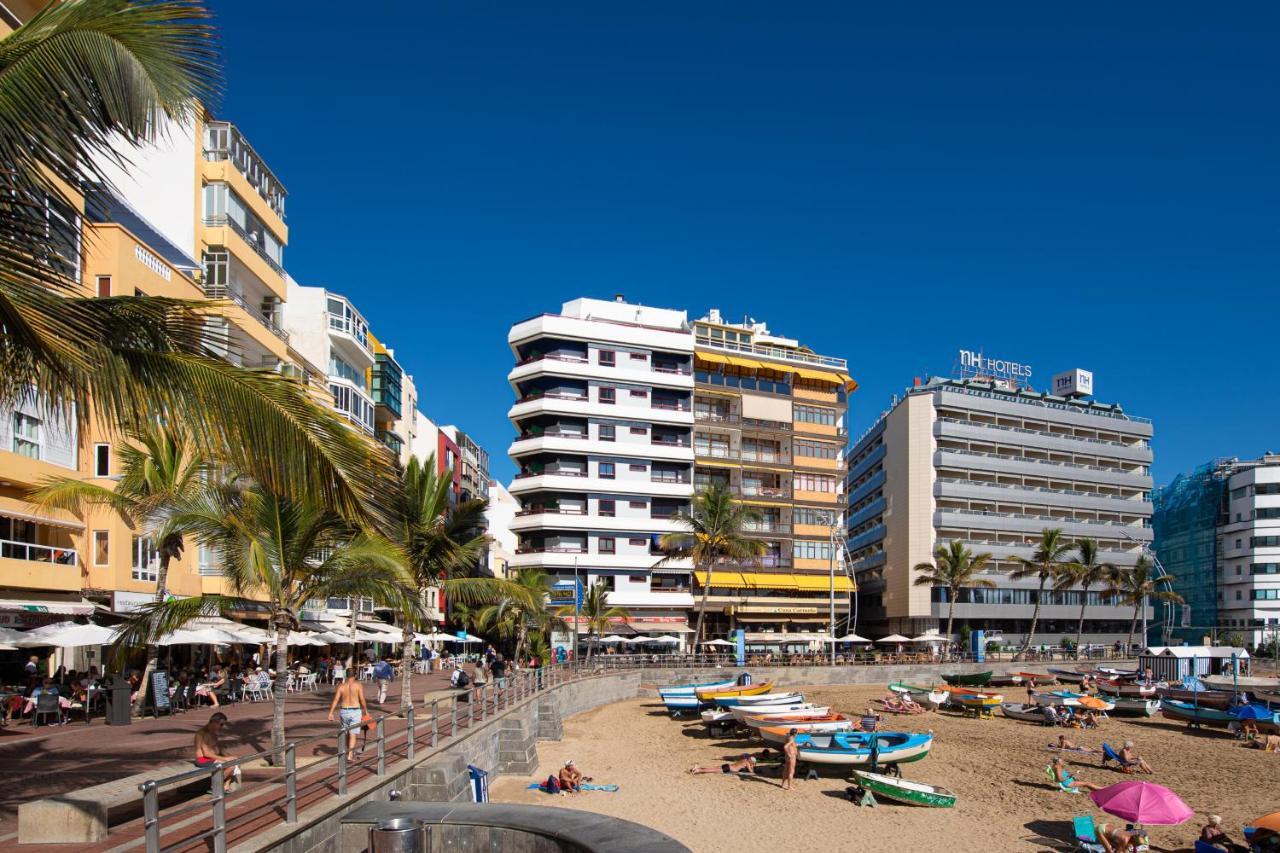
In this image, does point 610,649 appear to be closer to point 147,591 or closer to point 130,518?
point 147,591

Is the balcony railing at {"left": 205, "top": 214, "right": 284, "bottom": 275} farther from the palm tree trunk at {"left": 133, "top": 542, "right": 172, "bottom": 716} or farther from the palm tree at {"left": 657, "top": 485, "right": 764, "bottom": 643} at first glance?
the palm tree at {"left": 657, "top": 485, "right": 764, "bottom": 643}

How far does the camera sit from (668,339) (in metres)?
72.1

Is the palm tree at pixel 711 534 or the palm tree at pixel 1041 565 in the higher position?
the palm tree at pixel 711 534

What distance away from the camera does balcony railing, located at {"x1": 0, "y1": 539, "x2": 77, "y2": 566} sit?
25.8m

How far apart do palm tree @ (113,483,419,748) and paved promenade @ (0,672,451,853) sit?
2318 millimetres

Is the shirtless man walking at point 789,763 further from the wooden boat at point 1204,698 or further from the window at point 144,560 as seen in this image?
the wooden boat at point 1204,698

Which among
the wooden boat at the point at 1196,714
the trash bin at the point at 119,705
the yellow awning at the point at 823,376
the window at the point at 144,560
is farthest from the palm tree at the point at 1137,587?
the trash bin at the point at 119,705

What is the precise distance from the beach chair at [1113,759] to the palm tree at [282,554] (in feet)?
76.9

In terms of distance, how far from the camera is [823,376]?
78.7 meters

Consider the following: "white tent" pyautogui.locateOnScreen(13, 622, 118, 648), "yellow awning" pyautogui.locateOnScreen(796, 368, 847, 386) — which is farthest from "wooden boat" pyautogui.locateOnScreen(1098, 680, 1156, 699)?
"white tent" pyautogui.locateOnScreen(13, 622, 118, 648)

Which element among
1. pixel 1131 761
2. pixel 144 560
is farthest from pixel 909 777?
pixel 144 560

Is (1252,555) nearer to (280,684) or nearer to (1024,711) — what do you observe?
(1024,711)

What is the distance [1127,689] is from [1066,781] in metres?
28.3

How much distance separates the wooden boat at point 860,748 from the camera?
27.5 m
